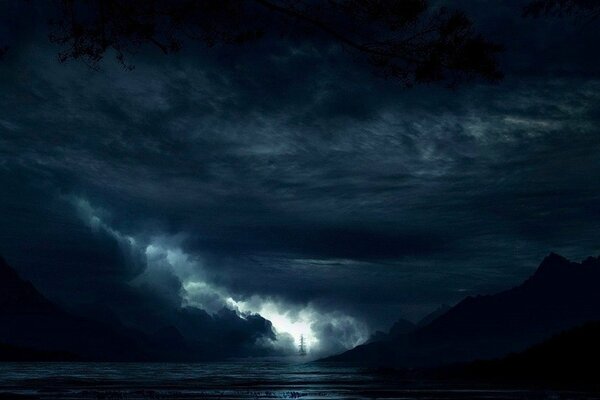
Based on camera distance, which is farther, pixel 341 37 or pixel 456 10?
pixel 456 10

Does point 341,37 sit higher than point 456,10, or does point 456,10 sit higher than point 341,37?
point 456,10

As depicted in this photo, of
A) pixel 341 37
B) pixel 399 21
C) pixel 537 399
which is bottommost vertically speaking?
pixel 537 399

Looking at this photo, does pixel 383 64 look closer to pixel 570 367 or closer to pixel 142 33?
pixel 142 33

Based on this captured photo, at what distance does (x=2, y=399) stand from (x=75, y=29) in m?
23.3

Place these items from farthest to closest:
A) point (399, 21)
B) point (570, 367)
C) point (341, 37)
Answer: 1. point (570, 367)
2. point (399, 21)
3. point (341, 37)

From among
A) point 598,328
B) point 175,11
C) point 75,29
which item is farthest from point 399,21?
point 598,328

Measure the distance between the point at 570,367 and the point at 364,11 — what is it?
5865 inches

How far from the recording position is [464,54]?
14641 millimetres

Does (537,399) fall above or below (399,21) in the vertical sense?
below

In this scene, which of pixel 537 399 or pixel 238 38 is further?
pixel 537 399

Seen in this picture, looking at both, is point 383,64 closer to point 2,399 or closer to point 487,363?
point 2,399

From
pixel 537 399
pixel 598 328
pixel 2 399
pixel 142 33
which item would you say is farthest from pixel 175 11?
pixel 598 328

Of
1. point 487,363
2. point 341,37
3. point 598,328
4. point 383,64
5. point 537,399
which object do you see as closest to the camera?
point 341,37

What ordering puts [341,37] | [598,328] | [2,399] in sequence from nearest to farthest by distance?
[341,37], [2,399], [598,328]
